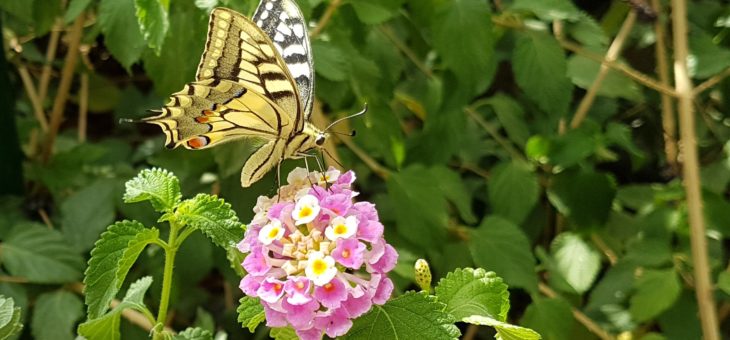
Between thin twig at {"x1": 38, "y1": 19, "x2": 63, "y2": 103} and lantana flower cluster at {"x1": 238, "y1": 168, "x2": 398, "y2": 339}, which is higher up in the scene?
lantana flower cluster at {"x1": 238, "y1": 168, "x2": 398, "y2": 339}

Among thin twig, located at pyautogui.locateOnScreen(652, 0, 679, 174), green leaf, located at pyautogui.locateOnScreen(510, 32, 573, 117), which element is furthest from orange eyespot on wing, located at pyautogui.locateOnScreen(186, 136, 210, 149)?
thin twig, located at pyautogui.locateOnScreen(652, 0, 679, 174)

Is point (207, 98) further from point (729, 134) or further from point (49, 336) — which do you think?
point (729, 134)

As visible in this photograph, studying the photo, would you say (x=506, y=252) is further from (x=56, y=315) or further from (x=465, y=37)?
(x=56, y=315)

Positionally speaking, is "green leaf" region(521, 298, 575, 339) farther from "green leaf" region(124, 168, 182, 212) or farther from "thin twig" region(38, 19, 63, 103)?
"thin twig" region(38, 19, 63, 103)

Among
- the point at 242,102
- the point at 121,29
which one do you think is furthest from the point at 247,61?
the point at 121,29

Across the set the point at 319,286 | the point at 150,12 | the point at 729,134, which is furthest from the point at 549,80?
the point at 319,286

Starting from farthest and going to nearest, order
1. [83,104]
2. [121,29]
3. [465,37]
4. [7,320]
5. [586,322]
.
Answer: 1. [83,104]
2. [586,322]
3. [465,37]
4. [121,29]
5. [7,320]
